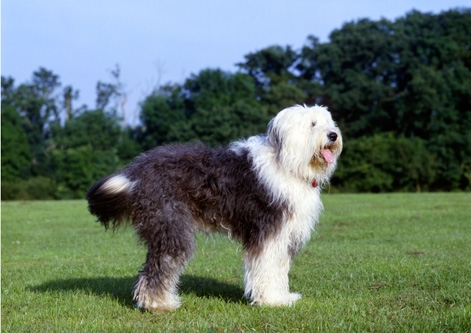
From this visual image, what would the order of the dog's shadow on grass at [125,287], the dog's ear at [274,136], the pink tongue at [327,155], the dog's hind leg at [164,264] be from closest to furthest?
the dog's hind leg at [164,264] → the pink tongue at [327,155] → the dog's ear at [274,136] → the dog's shadow on grass at [125,287]

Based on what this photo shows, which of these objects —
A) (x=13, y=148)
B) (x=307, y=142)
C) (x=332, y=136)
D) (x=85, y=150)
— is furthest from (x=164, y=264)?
(x=13, y=148)

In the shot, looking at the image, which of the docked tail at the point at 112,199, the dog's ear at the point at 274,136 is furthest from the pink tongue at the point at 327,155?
the docked tail at the point at 112,199

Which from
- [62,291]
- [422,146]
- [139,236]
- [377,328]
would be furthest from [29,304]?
[422,146]

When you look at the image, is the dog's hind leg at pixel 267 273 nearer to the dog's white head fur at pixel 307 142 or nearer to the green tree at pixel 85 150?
the dog's white head fur at pixel 307 142

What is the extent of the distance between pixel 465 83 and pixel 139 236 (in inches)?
1901

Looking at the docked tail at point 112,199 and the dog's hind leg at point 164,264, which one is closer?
the dog's hind leg at point 164,264

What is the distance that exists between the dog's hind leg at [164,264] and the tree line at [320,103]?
38.2 meters

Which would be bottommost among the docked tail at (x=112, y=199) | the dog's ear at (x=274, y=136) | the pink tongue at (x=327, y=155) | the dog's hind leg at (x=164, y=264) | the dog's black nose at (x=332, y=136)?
the dog's hind leg at (x=164, y=264)

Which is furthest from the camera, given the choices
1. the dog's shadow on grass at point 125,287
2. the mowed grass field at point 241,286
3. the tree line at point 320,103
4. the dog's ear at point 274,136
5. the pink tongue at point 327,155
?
the tree line at point 320,103

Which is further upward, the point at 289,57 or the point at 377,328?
the point at 289,57

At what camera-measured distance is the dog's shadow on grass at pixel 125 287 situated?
773 cm

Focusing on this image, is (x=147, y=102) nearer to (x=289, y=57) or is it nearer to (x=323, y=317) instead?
(x=289, y=57)

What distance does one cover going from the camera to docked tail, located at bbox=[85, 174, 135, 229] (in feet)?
23.3

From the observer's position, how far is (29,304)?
7.45 m
